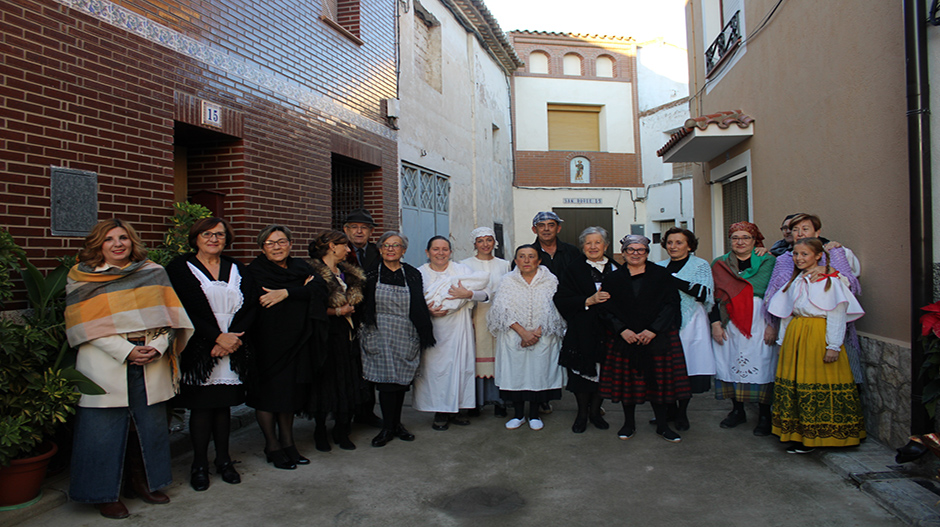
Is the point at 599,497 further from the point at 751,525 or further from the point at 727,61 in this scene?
the point at 727,61

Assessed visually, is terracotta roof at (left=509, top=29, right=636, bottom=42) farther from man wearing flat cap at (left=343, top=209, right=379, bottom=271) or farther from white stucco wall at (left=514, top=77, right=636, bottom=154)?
man wearing flat cap at (left=343, top=209, right=379, bottom=271)

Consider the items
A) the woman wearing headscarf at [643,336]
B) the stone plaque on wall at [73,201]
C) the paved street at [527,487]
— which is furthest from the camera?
the woman wearing headscarf at [643,336]

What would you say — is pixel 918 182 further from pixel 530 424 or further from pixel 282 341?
pixel 282 341

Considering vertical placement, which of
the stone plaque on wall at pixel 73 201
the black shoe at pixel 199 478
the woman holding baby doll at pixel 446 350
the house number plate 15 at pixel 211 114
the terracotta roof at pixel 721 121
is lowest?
the black shoe at pixel 199 478

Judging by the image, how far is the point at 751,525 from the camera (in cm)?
324

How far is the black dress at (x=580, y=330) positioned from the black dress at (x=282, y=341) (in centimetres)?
192

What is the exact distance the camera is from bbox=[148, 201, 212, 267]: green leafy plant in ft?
14.3

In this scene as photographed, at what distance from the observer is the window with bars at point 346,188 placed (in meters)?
8.38

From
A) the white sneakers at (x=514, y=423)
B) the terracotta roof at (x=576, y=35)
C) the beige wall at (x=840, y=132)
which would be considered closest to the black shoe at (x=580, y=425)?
the white sneakers at (x=514, y=423)

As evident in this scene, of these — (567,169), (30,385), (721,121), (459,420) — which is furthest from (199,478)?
(567,169)

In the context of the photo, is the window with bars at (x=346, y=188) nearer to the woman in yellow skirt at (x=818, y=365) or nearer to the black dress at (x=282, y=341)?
the black dress at (x=282, y=341)

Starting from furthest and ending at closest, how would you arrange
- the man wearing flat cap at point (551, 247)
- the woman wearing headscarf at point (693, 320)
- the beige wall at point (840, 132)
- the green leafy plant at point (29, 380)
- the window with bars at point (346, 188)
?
the window with bars at point (346, 188) < the man wearing flat cap at point (551, 247) < the woman wearing headscarf at point (693, 320) < the beige wall at point (840, 132) < the green leafy plant at point (29, 380)

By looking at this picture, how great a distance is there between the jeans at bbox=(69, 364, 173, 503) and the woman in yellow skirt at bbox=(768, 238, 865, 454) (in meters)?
4.06

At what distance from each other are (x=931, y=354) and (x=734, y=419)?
1756 millimetres
